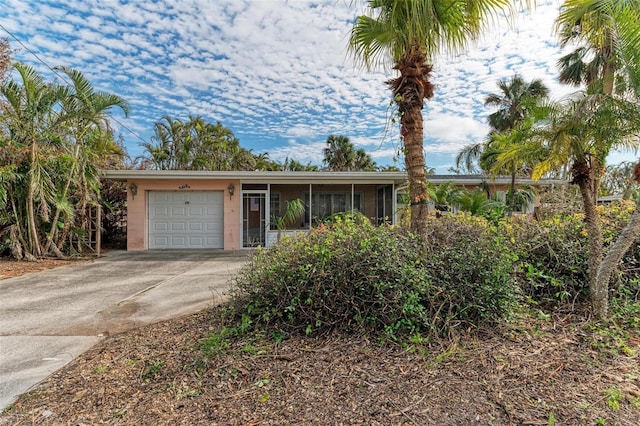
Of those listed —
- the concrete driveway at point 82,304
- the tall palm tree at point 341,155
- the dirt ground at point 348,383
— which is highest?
the tall palm tree at point 341,155

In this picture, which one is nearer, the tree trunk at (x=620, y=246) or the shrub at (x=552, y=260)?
the tree trunk at (x=620, y=246)

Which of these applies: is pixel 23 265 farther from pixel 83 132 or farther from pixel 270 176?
pixel 270 176

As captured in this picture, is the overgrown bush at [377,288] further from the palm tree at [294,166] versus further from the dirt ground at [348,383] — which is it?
the palm tree at [294,166]

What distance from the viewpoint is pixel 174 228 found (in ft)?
37.3

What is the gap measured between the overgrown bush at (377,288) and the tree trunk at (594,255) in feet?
3.62

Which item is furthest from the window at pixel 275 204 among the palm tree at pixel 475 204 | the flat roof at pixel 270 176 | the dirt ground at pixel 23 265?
the palm tree at pixel 475 204

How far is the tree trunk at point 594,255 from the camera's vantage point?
12.0ft

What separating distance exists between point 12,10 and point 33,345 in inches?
356

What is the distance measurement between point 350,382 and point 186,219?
10186 mm

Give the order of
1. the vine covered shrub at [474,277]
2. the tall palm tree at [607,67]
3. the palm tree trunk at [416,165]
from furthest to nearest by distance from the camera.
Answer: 1. the palm tree trunk at [416,165]
2. the tall palm tree at [607,67]
3. the vine covered shrub at [474,277]

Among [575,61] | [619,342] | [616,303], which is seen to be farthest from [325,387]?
[575,61]

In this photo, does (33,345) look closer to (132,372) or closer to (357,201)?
(132,372)

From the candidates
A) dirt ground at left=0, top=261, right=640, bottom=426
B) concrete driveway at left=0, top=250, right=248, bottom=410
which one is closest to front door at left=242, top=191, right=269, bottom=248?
concrete driveway at left=0, top=250, right=248, bottom=410

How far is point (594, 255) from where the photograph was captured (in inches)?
154
